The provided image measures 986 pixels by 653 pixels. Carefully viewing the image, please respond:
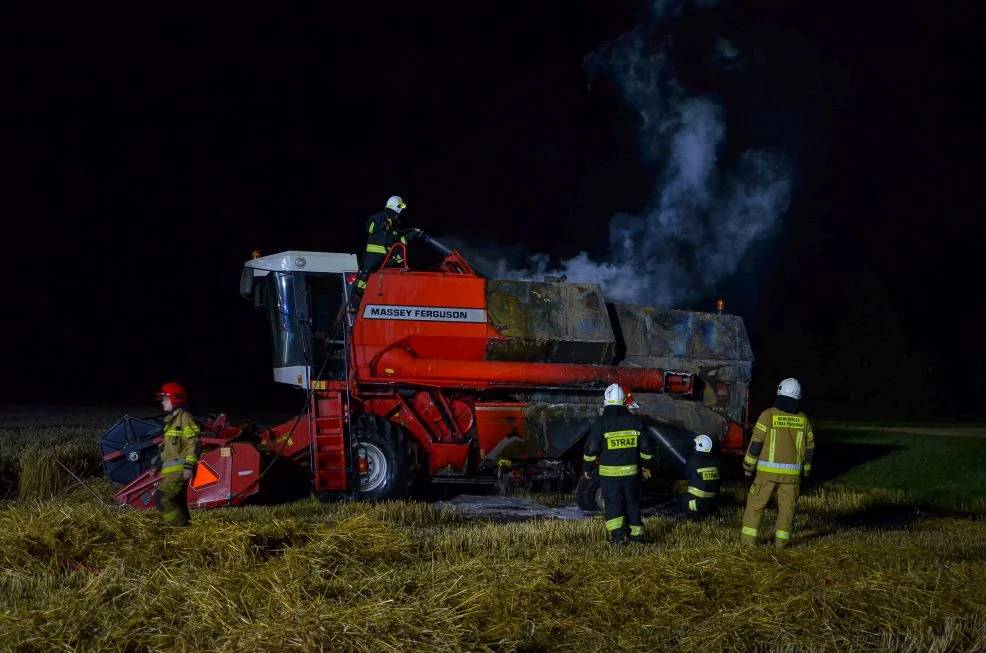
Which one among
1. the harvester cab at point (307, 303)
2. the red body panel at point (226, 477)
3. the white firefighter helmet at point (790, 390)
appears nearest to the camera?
the white firefighter helmet at point (790, 390)

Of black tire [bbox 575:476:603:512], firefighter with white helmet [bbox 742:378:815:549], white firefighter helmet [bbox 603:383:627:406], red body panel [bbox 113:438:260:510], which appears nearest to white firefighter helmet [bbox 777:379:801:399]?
firefighter with white helmet [bbox 742:378:815:549]

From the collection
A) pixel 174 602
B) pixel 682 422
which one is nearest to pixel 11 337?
A: pixel 682 422

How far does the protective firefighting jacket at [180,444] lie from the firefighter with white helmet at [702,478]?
5.86m

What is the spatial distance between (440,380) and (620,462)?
12.3ft

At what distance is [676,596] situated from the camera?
6758 millimetres

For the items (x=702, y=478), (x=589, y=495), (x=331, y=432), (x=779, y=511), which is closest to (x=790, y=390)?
(x=779, y=511)

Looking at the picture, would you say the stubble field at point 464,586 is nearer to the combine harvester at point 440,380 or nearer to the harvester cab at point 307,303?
the combine harvester at point 440,380

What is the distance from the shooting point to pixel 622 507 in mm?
9469

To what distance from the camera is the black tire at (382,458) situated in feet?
40.3

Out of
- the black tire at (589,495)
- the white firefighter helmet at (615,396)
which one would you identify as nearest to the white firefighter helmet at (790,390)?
the white firefighter helmet at (615,396)

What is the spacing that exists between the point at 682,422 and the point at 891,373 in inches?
1676

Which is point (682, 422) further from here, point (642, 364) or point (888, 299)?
point (888, 299)

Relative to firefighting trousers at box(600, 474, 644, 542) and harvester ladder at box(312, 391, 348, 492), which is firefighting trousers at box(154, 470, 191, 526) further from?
firefighting trousers at box(600, 474, 644, 542)

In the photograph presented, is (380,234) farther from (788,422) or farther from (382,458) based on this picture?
(788,422)
